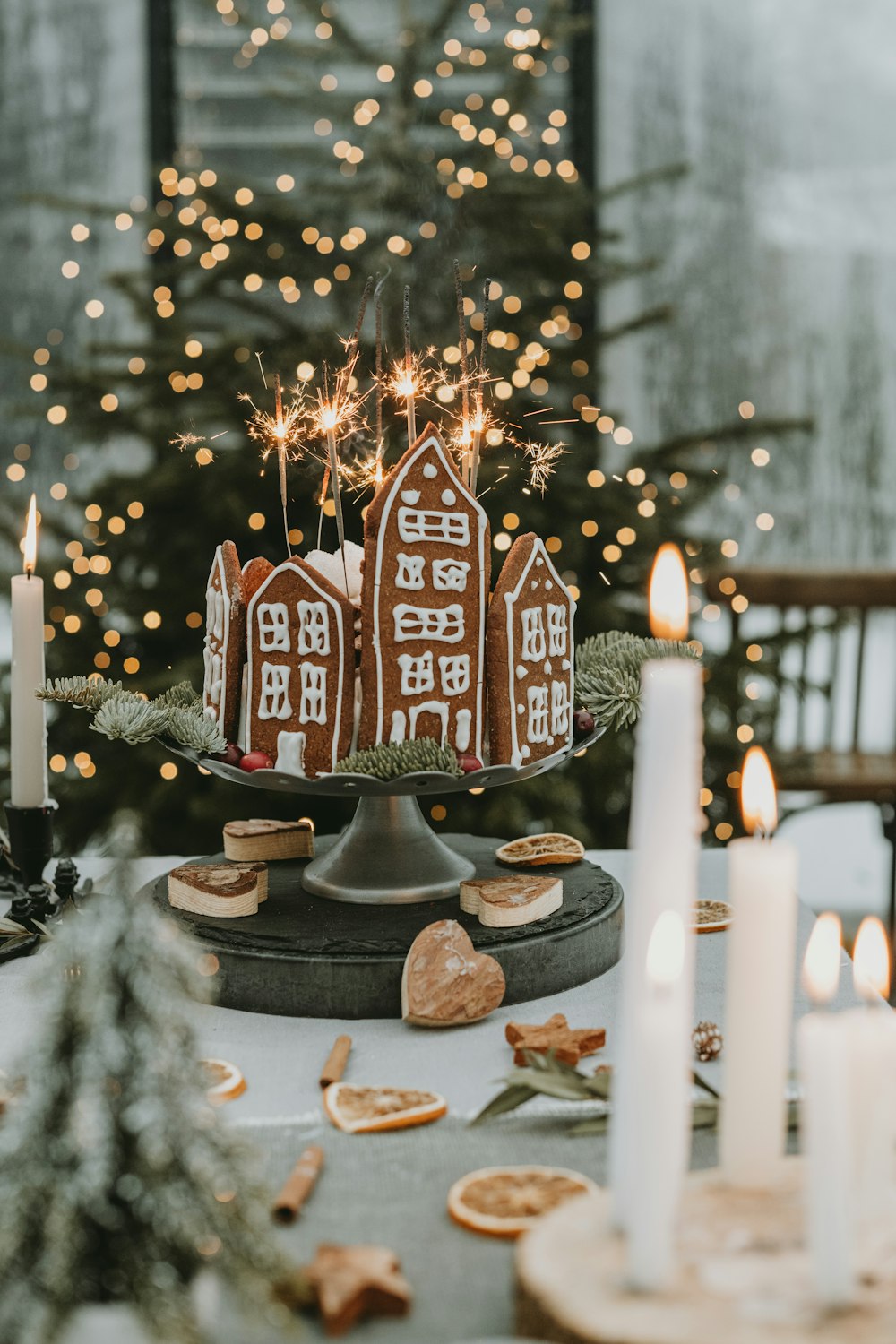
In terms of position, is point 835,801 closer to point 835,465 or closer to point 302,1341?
point 835,465

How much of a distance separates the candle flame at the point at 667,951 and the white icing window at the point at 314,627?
0.51 metres

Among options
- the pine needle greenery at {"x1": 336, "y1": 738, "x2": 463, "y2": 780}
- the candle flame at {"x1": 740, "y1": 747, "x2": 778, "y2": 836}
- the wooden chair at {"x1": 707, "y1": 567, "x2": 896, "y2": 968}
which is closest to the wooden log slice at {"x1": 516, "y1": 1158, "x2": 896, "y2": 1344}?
the candle flame at {"x1": 740, "y1": 747, "x2": 778, "y2": 836}

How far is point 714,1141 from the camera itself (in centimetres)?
77

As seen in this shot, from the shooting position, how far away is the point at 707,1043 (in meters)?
0.90

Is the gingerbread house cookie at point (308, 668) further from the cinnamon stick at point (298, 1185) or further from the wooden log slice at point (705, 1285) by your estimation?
the wooden log slice at point (705, 1285)

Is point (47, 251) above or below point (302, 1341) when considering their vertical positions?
above

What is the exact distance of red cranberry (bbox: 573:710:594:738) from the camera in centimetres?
113

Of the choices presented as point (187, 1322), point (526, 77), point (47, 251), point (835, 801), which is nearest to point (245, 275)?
point (526, 77)

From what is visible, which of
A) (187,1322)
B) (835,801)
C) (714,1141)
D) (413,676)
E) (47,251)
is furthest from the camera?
(47,251)

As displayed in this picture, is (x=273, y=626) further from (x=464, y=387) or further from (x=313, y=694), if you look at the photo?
(x=464, y=387)

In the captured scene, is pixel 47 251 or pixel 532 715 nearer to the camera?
pixel 532 715

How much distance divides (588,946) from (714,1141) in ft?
0.90

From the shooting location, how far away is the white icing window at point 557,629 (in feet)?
3.46

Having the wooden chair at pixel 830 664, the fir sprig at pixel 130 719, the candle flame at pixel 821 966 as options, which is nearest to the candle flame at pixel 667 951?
the candle flame at pixel 821 966
